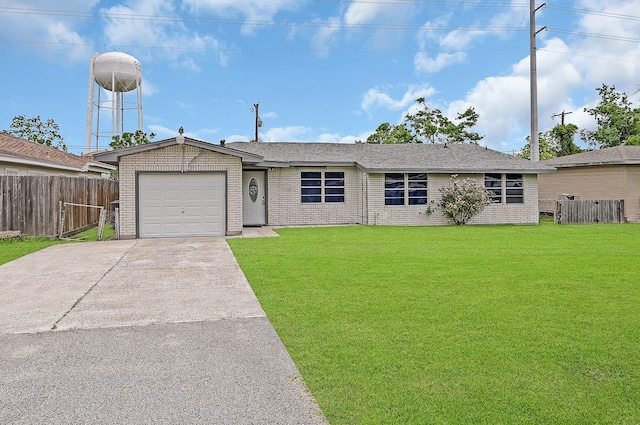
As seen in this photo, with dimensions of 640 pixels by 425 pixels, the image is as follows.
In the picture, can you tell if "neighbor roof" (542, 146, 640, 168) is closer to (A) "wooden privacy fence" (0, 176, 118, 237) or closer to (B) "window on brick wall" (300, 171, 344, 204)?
(B) "window on brick wall" (300, 171, 344, 204)

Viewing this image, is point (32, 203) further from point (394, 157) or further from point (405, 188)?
point (394, 157)

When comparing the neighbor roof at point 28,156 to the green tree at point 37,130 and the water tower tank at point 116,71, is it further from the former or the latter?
the green tree at point 37,130

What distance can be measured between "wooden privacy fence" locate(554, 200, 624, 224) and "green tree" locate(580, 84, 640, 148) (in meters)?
23.2

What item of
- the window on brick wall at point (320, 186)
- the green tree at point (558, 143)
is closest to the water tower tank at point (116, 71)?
the window on brick wall at point (320, 186)

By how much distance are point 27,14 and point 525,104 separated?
2854 centimetres

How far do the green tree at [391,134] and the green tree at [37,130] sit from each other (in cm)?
2747

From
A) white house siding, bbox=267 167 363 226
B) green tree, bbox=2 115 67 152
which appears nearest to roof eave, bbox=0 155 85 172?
white house siding, bbox=267 167 363 226

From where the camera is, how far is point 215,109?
76.7 ft

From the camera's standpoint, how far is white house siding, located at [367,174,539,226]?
18312 mm

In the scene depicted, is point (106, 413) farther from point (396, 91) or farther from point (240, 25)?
point (240, 25)

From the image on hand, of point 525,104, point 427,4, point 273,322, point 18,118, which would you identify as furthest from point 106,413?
point 18,118

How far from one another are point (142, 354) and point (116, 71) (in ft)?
115

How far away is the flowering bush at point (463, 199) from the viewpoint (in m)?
18.5

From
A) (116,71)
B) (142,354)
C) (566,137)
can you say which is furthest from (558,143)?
(142,354)
